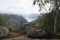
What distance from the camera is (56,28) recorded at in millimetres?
13070

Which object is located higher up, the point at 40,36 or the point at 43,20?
the point at 43,20

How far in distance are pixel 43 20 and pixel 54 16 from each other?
0.96m

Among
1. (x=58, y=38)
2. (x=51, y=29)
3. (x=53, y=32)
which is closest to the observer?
(x=58, y=38)

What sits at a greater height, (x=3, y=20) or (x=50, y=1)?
(x=50, y=1)

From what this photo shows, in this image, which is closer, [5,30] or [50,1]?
[5,30]

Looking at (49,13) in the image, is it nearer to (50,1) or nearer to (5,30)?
(50,1)

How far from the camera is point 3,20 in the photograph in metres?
13.9

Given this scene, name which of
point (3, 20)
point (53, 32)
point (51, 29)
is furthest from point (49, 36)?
point (3, 20)

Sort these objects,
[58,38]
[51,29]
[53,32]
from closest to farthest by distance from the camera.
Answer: [58,38]
[53,32]
[51,29]

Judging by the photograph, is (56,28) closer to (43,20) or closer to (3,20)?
(43,20)

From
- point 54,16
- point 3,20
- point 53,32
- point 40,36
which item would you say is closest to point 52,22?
point 54,16

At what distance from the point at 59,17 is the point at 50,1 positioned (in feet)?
5.03

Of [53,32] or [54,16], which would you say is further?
[54,16]

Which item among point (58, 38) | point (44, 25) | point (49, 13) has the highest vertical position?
point (49, 13)
